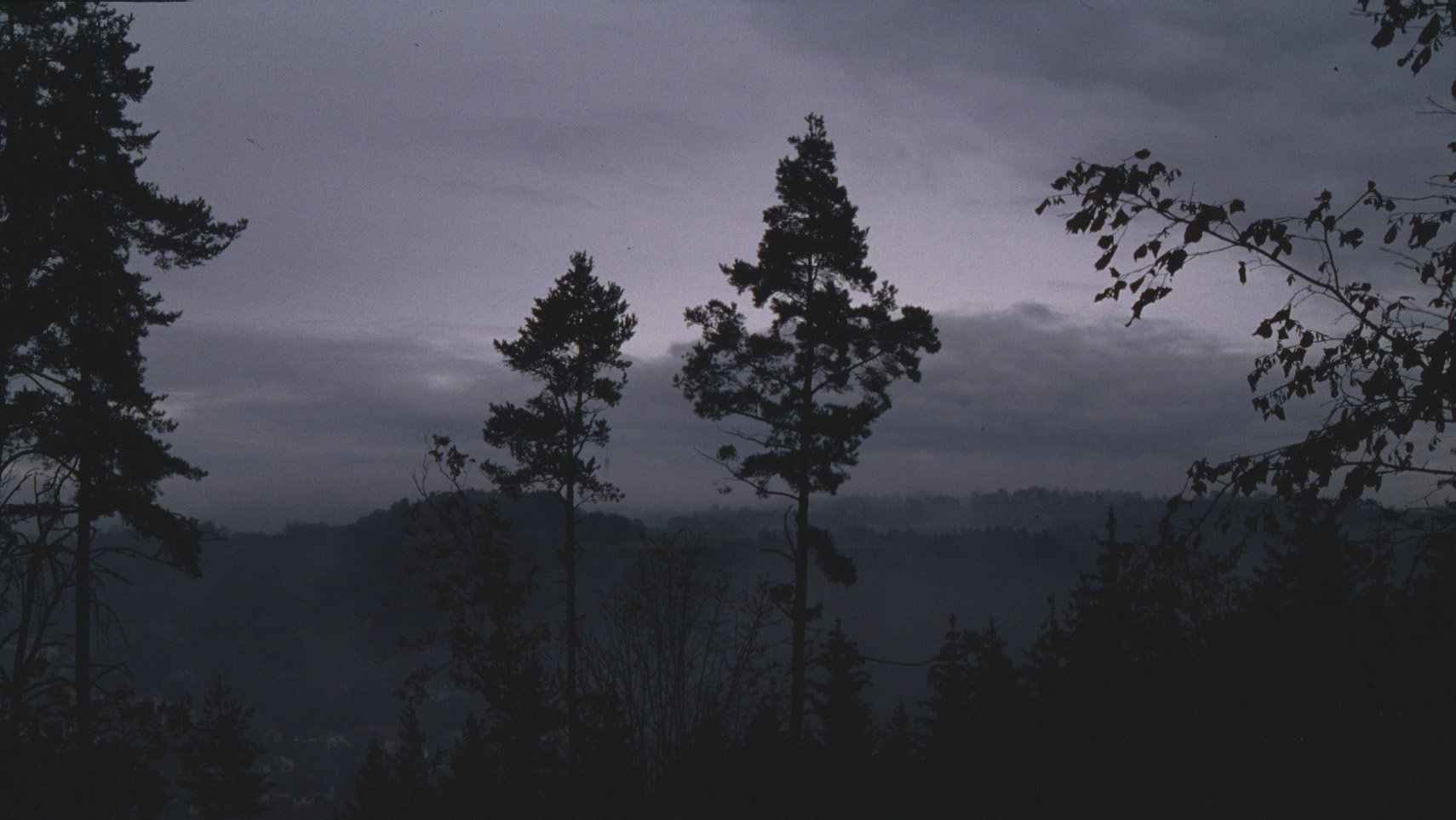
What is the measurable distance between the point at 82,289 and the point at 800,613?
47.5ft

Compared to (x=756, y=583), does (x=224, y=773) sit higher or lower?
lower

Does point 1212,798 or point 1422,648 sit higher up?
point 1422,648

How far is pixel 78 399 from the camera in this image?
12.1 m

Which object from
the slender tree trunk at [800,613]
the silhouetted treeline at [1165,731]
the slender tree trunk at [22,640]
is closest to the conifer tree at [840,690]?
the slender tree trunk at [800,613]

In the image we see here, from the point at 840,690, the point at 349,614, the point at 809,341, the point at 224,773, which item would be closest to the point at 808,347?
the point at 809,341

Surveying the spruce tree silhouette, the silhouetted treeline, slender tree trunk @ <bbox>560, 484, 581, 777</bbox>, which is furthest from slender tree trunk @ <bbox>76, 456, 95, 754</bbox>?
slender tree trunk @ <bbox>560, 484, 581, 777</bbox>

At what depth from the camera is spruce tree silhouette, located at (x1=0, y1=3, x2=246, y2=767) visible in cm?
947

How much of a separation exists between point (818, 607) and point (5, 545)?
14065 millimetres

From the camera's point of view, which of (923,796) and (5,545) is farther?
(923,796)

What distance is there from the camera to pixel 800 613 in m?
16.6

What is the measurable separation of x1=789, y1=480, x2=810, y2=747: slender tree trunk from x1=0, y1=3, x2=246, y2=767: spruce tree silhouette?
12053 millimetres

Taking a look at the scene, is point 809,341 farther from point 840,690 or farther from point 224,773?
point 224,773

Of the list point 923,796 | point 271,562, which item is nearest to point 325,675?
point 271,562

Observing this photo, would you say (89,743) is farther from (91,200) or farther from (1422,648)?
(1422,648)
